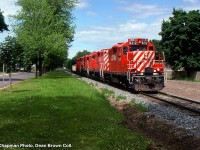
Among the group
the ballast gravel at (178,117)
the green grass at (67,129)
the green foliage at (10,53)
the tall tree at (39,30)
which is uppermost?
the tall tree at (39,30)

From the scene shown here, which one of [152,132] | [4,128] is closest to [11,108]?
[4,128]

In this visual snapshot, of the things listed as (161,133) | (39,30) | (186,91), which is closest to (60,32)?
(39,30)

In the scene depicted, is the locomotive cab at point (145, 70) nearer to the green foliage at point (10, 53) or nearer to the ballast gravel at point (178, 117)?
the ballast gravel at point (178, 117)

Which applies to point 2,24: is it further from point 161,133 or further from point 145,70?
point 161,133

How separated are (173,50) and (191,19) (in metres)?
5.60

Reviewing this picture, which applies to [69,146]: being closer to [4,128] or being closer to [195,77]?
[4,128]

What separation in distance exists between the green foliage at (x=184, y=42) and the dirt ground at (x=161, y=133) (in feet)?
146

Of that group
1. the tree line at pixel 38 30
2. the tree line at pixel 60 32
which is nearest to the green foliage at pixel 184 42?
the tree line at pixel 60 32

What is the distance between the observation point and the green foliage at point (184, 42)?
6028cm

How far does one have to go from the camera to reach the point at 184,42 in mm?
60750

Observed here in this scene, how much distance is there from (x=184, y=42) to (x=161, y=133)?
1955 inches

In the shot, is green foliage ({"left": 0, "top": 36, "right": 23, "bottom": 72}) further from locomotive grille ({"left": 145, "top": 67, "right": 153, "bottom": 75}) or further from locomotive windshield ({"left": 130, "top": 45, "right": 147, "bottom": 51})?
locomotive grille ({"left": 145, "top": 67, "right": 153, "bottom": 75})

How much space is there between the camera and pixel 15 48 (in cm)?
2678

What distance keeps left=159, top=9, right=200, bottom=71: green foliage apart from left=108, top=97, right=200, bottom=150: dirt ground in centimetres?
4463
